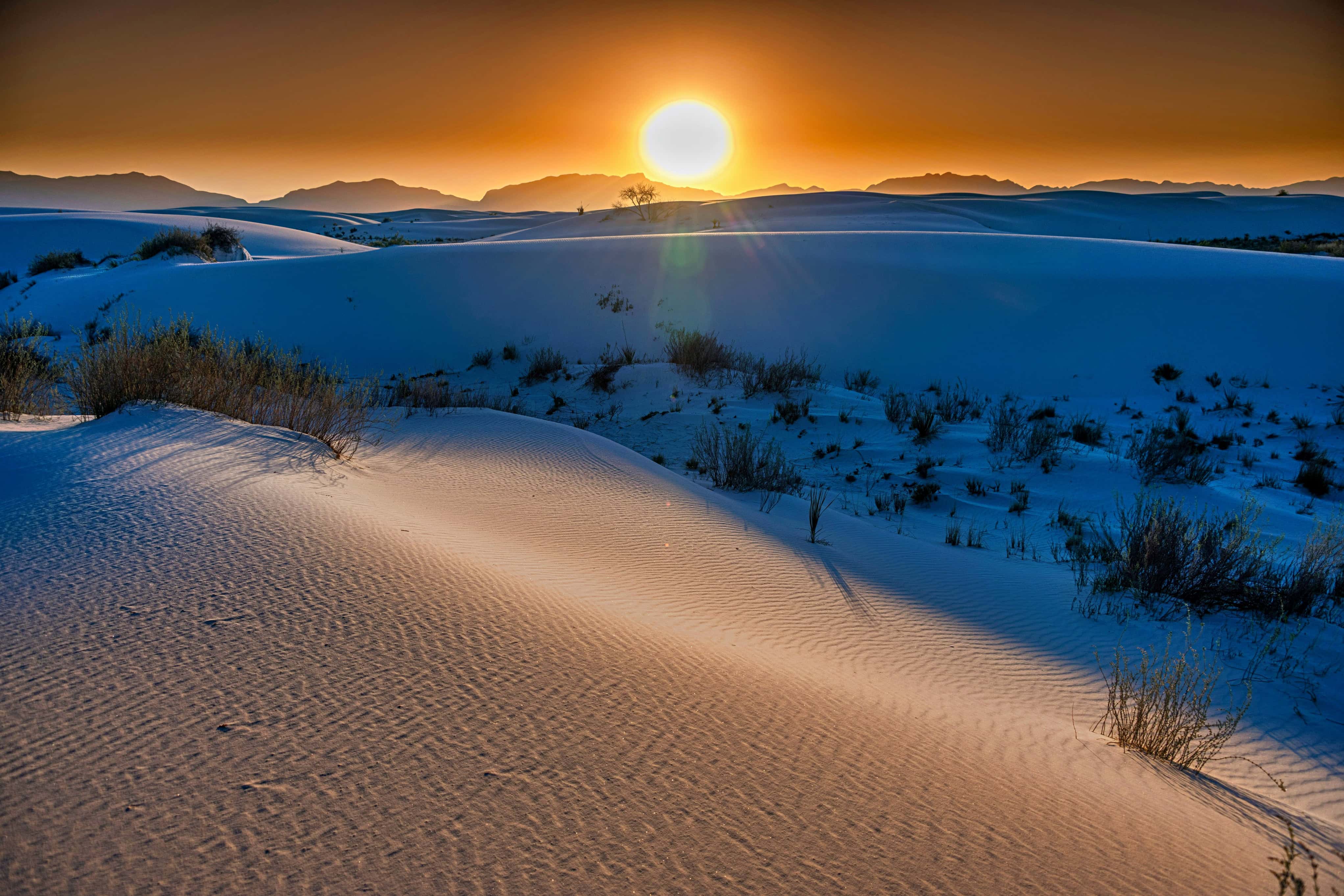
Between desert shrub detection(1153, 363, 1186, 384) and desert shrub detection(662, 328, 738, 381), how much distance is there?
7656mm

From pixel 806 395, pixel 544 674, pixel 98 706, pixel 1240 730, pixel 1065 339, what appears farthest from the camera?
pixel 1065 339

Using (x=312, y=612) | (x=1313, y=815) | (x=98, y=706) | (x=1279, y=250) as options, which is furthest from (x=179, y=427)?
(x=1279, y=250)

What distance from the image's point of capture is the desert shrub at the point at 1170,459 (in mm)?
7613

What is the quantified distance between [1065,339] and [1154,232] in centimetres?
5201

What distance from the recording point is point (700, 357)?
12.8 m

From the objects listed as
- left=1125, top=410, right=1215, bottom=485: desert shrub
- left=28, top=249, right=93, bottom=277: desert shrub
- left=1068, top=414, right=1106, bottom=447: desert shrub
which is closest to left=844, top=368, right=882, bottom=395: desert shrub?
left=1068, top=414, right=1106, bottom=447: desert shrub

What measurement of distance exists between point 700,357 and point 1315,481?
8630mm

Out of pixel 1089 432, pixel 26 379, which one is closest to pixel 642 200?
pixel 1089 432

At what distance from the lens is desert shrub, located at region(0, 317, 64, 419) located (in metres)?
6.48

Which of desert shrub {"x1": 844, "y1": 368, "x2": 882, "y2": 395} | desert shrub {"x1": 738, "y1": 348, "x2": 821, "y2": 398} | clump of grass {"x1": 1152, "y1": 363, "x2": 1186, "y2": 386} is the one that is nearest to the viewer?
desert shrub {"x1": 738, "y1": 348, "x2": 821, "y2": 398}

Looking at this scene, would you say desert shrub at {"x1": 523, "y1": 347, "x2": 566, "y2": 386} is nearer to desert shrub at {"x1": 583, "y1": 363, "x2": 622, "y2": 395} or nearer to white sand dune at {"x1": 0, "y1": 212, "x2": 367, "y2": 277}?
desert shrub at {"x1": 583, "y1": 363, "x2": 622, "y2": 395}

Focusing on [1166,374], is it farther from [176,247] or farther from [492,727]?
[176,247]

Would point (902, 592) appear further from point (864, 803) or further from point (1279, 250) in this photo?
point (1279, 250)

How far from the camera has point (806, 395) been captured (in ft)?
37.5
